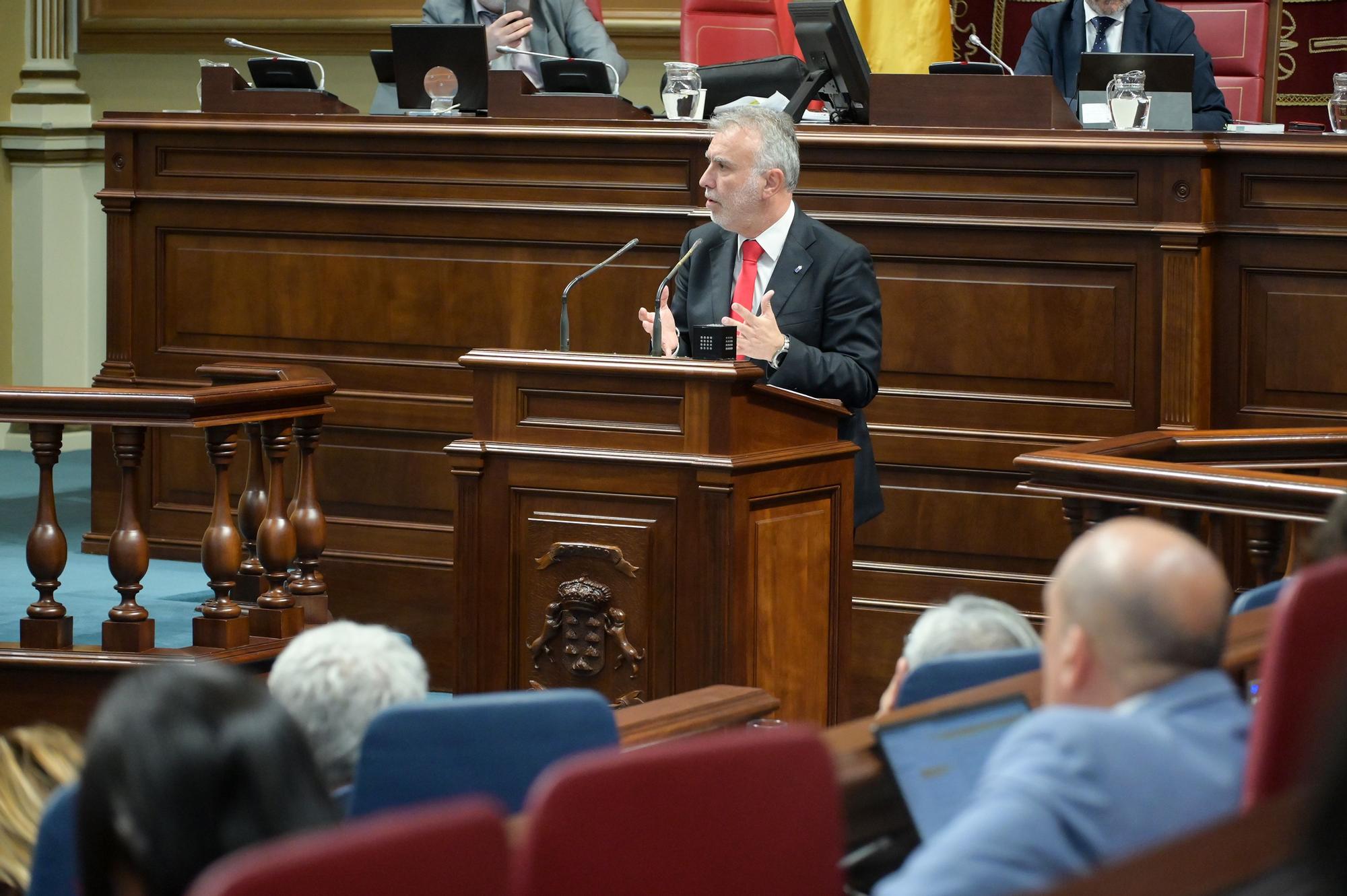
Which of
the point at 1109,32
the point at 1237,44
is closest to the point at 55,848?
the point at 1109,32

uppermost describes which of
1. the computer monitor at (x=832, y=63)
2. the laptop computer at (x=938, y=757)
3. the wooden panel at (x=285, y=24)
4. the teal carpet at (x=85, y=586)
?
the wooden panel at (x=285, y=24)

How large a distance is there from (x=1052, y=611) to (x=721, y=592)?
1.67m

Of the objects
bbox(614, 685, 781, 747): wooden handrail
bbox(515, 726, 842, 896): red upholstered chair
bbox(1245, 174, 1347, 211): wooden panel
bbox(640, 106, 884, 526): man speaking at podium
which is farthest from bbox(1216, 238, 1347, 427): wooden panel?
bbox(515, 726, 842, 896): red upholstered chair

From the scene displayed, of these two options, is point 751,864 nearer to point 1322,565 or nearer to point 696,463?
point 1322,565

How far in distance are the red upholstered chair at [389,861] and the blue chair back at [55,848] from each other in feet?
1.52

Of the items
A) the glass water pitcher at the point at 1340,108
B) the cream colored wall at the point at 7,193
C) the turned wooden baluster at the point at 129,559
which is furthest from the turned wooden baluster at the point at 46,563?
the cream colored wall at the point at 7,193

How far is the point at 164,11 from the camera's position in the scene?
809 cm

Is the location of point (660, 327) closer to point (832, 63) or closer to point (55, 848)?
point (832, 63)

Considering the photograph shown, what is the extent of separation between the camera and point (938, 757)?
1629mm

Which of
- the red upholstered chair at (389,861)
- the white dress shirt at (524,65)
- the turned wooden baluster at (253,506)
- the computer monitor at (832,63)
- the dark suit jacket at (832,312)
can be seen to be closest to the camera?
the red upholstered chair at (389,861)

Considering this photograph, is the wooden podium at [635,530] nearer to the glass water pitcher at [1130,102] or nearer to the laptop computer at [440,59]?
the glass water pitcher at [1130,102]

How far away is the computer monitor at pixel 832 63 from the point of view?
4.79 metres

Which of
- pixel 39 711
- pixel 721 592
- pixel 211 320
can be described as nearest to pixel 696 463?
pixel 721 592

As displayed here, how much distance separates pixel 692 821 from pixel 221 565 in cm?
273
